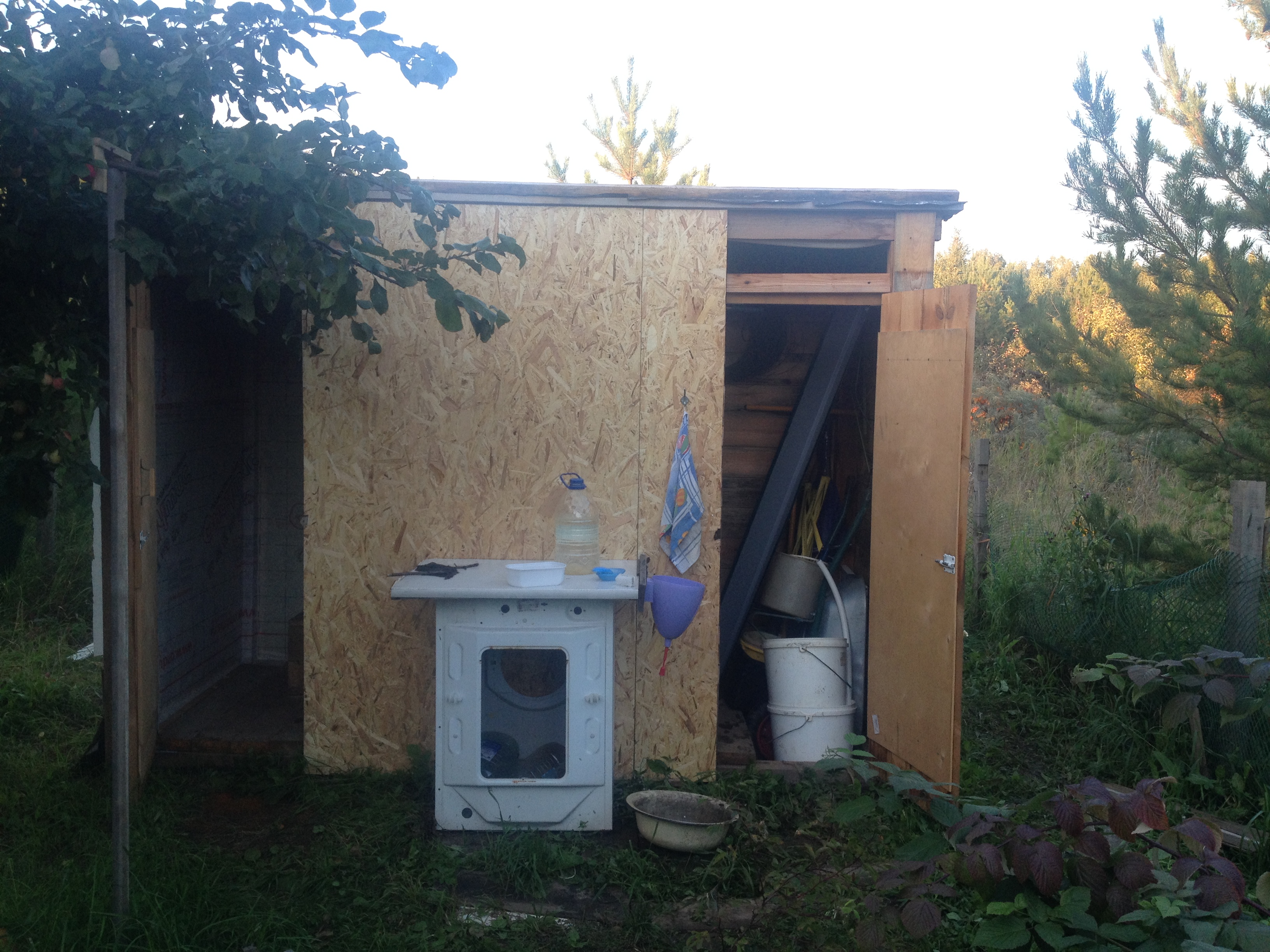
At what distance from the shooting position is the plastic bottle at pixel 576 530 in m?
4.34

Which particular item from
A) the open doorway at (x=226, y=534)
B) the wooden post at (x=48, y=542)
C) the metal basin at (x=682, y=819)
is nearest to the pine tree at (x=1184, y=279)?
the metal basin at (x=682, y=819)

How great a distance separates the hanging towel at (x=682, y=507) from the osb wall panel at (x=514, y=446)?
70 millimetres

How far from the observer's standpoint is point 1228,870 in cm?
208

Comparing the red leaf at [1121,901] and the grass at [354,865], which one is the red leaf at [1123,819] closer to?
the red leaf at [1121,901]

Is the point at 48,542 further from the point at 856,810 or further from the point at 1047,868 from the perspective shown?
the point at 1047,868

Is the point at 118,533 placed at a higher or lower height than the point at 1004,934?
higher

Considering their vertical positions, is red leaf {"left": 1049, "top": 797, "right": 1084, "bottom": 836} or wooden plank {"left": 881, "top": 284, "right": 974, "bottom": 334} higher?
wooden plank {"left": 881, "top": 284, "right": 974, "bottom": 334}

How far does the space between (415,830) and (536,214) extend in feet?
8.72

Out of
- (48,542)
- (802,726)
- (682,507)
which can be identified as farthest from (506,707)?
(48,542)

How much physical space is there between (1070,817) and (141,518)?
3742 millimetres

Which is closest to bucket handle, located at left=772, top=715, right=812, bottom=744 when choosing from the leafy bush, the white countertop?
the white countertop

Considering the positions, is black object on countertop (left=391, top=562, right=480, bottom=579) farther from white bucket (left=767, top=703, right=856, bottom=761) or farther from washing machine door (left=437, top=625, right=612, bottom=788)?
white bucket (left=767, top=703, right=856, bottom=761)

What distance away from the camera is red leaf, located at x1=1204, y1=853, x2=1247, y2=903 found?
207 cm

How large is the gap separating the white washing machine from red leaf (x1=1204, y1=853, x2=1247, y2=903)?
2232mm
